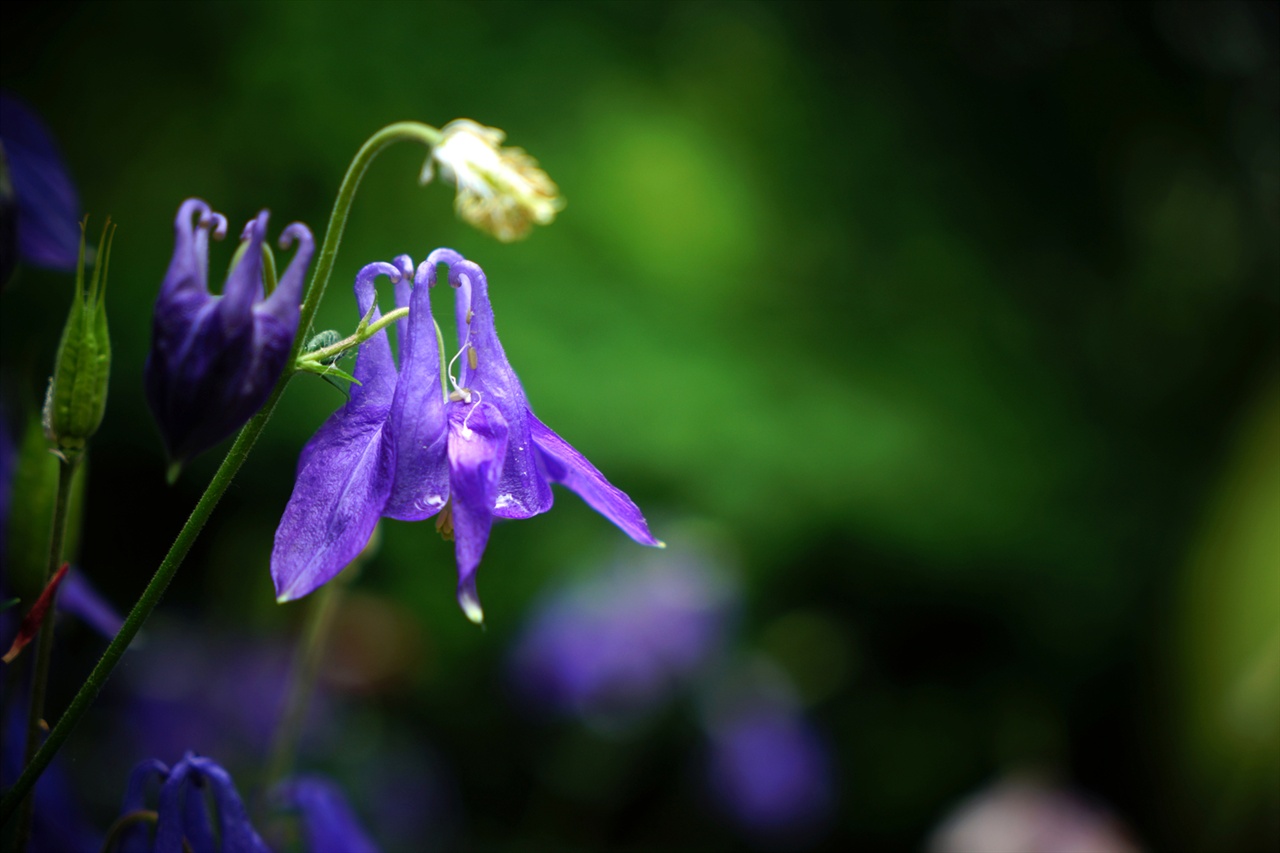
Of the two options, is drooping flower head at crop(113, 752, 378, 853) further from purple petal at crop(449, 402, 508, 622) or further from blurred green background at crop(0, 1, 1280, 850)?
blurred green background at crop(0, 1, 1280, 850)

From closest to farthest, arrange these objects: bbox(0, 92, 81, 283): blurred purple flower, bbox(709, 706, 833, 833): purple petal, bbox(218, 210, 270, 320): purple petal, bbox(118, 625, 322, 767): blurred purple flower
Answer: bbox(218, 210, 270, 320): purple petal, bbox(0, 92, 81, 283): blurred purple flower, bbox(118, 625, 322, 767): blurred purple flower, bbox(709, 706, 833, 833): purple petal

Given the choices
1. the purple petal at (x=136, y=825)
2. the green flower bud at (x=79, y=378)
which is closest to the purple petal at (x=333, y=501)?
the green flower bud at (x=79, y=378)

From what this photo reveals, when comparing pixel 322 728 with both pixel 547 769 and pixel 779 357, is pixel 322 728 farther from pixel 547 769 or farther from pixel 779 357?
pixel 779 357

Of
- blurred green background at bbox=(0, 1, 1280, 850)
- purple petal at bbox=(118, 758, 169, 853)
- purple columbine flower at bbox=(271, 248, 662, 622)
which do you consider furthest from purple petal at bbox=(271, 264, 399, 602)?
blurred green background at bbox=(0, 1, 1280, 850)

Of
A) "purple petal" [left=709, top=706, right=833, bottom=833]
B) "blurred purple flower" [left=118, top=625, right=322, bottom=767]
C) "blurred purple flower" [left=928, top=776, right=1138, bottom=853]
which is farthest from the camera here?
"purple petal" [left=709, top=706, right=833, bottom=833]

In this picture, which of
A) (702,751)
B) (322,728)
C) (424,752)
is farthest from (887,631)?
(322,728)

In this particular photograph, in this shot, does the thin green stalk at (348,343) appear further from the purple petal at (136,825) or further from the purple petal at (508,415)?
the purple petal at (136,825)
